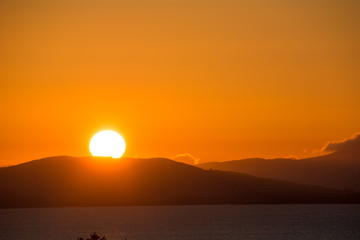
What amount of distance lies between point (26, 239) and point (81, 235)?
60.3 ft

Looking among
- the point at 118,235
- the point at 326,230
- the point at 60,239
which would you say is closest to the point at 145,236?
the point at 118,235

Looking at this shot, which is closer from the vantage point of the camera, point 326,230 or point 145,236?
point 145,236

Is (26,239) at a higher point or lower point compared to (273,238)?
higher

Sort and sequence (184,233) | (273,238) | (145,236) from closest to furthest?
(273,238) < (145,236) < (184,233)

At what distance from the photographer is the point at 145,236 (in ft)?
595

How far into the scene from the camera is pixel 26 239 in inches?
7156

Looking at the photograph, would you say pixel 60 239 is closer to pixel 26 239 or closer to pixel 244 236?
pixel 26 239

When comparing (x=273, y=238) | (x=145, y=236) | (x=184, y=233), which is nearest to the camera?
(x=273, y=238)

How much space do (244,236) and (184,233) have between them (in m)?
21.7

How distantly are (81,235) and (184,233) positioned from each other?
28.2 meters

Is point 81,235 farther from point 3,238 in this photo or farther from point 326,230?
point 326,230

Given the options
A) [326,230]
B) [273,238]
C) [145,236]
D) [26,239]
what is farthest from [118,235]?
[326,230]

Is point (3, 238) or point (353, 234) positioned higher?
point (3, 238)

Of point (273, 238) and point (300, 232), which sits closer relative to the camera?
point (273, 238)
